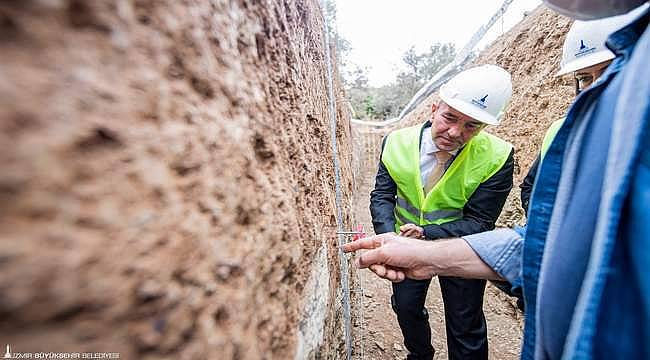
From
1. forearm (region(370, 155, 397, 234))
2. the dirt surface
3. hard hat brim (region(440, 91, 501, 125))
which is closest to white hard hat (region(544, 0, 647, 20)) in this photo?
hard hat brim (region(440, 91, 501, 125))

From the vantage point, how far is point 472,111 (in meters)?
1.61

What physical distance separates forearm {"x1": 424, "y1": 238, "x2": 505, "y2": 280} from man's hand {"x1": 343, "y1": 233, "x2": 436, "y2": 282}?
0.02 m

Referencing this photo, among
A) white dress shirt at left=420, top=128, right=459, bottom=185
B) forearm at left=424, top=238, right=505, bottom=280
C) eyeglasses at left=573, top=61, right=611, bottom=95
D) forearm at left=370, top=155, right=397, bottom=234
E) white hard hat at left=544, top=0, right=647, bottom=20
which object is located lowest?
forearm at left=424, top=238, right=505, bottom=280

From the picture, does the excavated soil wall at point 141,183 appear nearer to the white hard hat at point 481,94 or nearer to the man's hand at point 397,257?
the man's hand at point 397,257

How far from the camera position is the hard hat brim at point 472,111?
1588mm

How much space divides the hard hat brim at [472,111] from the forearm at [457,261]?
811 mm

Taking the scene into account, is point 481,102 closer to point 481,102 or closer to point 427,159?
point 481,102

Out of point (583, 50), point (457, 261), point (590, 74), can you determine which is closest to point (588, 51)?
point (583, 50)

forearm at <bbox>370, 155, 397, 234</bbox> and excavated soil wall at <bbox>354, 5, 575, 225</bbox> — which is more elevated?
excavated soil wall at <bbox>354, 5, 575, 225</bbox>

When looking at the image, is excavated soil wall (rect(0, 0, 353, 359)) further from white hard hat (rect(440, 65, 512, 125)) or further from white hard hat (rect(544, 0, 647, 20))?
white hard hat (rect(440, 65, 512, 125))

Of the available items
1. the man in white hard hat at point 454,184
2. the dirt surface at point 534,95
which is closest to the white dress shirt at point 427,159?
the man in white hard hat at point 454,184

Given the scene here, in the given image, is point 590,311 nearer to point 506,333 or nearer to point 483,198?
point 483,198

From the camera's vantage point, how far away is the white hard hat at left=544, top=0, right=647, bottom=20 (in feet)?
2.06

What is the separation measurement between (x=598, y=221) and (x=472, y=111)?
1236mm
